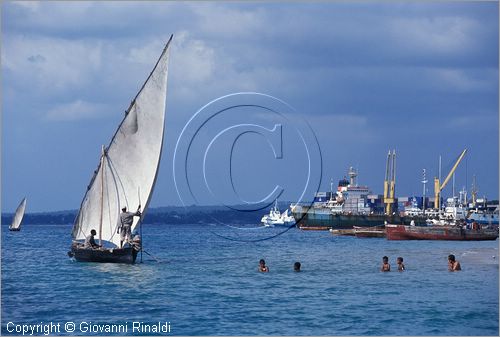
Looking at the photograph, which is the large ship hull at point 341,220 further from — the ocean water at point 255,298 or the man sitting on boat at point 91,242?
the man sitting on boat at point 91,242

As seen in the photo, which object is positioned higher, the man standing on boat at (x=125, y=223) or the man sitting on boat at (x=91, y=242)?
the man standing on boat at (x=125, y=223)

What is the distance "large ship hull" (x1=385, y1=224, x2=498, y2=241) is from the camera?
9388 cm

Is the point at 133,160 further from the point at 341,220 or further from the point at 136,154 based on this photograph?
the point at 341,220

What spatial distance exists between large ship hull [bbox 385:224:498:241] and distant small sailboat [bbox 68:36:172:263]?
173 ft

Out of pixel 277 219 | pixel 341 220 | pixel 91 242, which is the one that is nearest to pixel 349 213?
pixel 341 220

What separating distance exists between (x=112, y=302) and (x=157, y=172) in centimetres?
1297

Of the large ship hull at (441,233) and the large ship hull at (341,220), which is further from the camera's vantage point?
the large ship hull at (341,220)

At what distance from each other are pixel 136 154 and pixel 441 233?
55133mm

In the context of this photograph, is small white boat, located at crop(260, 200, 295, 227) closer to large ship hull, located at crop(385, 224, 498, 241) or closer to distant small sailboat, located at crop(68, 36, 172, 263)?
large ship hull, located at crop(385, 224, 498, 241)
